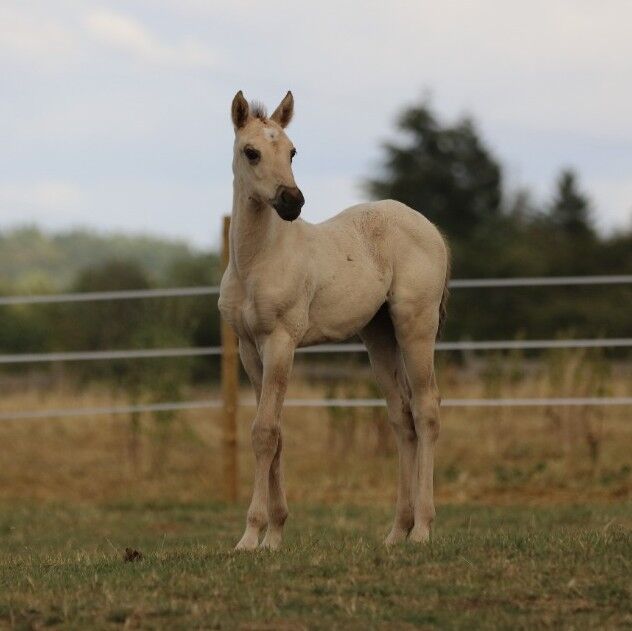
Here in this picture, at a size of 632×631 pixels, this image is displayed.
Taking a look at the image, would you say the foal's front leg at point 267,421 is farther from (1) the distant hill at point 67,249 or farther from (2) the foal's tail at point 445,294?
(1) the distant hill at point 67,249

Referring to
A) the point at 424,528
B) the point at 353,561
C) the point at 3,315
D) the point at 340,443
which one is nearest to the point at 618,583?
the point at 353,561

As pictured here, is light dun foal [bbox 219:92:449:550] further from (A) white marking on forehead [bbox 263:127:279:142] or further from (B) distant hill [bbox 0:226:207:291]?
(B) distant hill [bbox 0:226:207:291]

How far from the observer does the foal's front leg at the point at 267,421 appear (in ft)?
20.0

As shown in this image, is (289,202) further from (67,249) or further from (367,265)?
(67,249)

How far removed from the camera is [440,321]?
722 cm

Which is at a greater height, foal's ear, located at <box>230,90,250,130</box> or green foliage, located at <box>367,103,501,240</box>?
green foliage, located at <box>367,103,501,240</box>

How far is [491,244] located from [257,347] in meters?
37.1

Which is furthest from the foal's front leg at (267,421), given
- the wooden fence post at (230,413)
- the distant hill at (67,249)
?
the distant hill at (67,249)

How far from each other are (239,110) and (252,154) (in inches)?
10.3

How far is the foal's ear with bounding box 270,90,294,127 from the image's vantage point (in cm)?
647

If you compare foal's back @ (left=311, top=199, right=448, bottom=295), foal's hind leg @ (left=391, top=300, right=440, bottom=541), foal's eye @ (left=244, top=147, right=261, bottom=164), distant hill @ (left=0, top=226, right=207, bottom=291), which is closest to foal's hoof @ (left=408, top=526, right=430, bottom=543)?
foal's hind leg @ (left=391, top=300, right=440, bottom=541)

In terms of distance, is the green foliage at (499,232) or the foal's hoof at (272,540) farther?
the green foliage at (499,232)

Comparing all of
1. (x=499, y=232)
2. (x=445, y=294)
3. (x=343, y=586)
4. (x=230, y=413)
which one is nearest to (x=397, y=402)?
(x=445, y=294)

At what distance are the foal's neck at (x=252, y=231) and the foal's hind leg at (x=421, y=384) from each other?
0.85 meters
